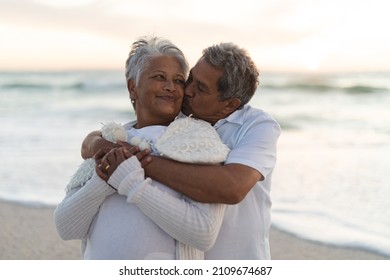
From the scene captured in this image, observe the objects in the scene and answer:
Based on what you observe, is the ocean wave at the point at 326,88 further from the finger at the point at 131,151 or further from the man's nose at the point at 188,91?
the finger at the point at 131,151

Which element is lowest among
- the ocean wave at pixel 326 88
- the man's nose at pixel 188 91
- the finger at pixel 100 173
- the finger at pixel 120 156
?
the ocean wave at pixel 326 88

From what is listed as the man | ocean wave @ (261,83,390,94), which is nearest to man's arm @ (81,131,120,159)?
the man

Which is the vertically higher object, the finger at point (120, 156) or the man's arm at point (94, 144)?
the finger at point (120, 156)

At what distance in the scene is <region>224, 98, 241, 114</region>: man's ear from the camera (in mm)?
2438

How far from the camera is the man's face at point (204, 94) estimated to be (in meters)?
2.40

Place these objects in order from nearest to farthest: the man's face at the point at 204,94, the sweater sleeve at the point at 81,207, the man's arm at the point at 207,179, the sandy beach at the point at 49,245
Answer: the man's arm at the point at 207,179 → the sweater sleeve at the point at 81,207 → the man's face at the point at 204,94 → the sandy beach at the point at 49,245

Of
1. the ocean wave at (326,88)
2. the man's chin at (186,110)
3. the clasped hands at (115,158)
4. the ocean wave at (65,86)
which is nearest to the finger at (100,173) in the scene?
the clasped hands at (115,158)

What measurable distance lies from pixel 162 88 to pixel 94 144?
356 millimetres

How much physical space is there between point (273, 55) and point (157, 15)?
4174 mm

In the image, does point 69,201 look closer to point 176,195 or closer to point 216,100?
point 176,195

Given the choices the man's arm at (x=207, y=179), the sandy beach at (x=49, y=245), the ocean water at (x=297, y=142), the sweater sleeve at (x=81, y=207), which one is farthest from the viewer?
the ocean water at (x=297, y=142)

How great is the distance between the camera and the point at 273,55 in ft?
56.6

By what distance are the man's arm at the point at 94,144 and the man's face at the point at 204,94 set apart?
0.37m

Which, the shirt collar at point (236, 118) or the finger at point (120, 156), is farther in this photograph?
the shirt collar at point (236, 118)
